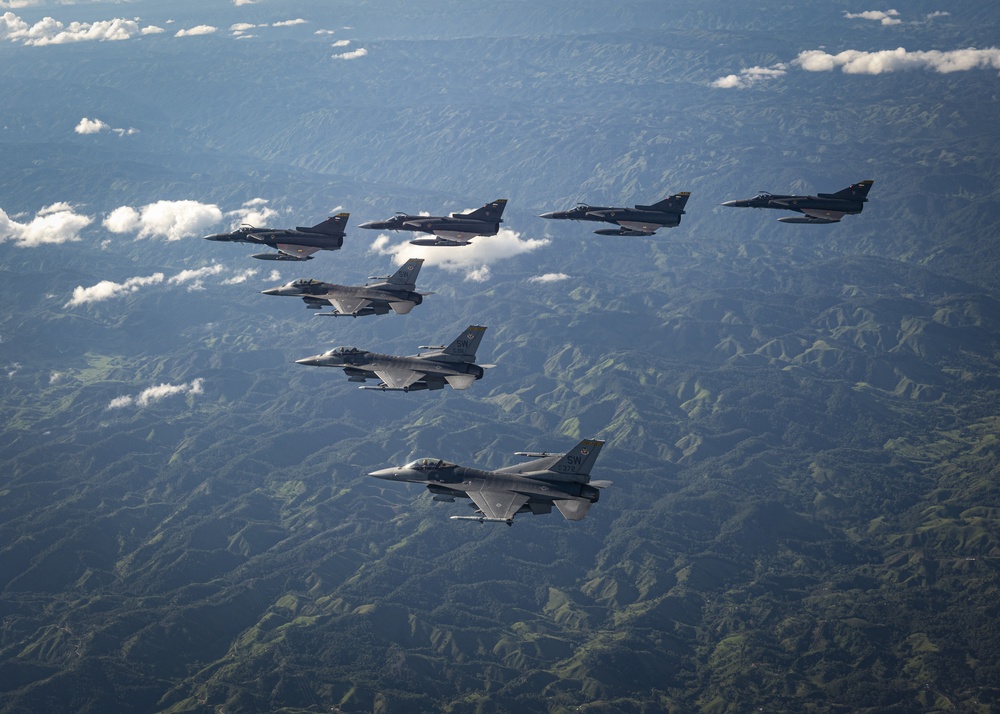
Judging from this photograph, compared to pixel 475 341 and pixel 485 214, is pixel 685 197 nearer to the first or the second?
pixel 485 214

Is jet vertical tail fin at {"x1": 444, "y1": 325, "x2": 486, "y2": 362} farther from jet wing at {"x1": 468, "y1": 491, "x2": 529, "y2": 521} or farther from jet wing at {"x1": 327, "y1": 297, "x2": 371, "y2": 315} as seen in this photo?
jet wing at {"x1": 468, "y1": 491, "x2": 529, "y2": 521}

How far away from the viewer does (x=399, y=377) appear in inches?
5797

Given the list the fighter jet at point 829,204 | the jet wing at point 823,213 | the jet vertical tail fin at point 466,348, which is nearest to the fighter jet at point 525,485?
the jet vertical tail fin at point 466,348

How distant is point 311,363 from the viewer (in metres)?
160

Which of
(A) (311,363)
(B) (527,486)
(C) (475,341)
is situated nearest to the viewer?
(B) (527,486)

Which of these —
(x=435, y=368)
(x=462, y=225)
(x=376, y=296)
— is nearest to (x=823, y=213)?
(x=462, y=225)

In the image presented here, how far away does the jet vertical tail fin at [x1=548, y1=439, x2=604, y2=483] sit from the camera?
12888 centimetres

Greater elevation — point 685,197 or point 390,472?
point 685,197

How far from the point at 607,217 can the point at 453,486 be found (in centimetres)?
6298

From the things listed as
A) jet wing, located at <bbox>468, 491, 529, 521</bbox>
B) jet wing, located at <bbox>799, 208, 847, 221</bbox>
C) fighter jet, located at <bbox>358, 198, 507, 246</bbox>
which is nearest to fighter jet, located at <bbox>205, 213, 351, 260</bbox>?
fighter jet, located at <bbox>358, 198, 507, 246</bbox>

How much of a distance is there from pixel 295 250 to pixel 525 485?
68.9 m

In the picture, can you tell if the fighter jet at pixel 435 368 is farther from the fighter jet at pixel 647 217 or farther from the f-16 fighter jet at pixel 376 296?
the fighter jet at pixel 647 217

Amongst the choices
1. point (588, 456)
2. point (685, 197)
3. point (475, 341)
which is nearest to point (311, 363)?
point (475, 341)

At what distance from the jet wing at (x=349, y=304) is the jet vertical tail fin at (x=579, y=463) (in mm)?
46677
